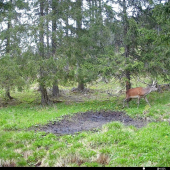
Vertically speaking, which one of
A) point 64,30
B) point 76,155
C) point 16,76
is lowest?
point 76,155

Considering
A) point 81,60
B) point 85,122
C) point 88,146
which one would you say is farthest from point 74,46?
point 88,146

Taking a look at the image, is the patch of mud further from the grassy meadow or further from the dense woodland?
the dense woodland

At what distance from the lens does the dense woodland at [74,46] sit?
12.0m

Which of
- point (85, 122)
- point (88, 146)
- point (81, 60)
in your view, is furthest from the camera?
point (81, 60)

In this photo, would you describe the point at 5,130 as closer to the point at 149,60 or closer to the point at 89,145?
the point at 89,145

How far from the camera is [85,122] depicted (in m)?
9.72

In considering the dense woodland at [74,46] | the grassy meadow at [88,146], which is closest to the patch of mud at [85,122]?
the grassy meadow at [88,146]

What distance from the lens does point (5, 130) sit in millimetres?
8547

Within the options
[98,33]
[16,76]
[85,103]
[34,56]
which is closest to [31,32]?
[34,56]

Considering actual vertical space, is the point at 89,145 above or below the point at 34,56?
below

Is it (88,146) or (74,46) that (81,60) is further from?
(88,146)

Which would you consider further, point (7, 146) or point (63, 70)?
point (63, 70)

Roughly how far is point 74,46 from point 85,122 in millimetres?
5345

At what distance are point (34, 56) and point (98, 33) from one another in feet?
14.2
